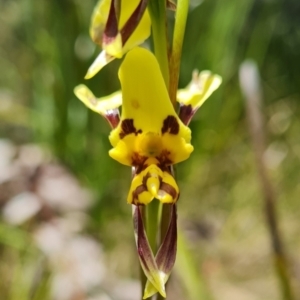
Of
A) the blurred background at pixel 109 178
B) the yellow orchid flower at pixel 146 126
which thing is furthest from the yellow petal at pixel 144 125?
the blurred background at pixel 109 178

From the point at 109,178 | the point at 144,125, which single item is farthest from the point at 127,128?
the point at 109,178

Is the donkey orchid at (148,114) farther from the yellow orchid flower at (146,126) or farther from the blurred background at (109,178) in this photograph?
the blurred background at (109,178)

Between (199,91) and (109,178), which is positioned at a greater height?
(109,178)

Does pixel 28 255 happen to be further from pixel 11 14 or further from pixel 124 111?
pixel 11 14

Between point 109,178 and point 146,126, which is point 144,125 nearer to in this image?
point 146,126

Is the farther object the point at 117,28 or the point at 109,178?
the point at 109,178

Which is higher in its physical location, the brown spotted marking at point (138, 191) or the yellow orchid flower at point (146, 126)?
the yellow orchid flower at point (146, 126)
